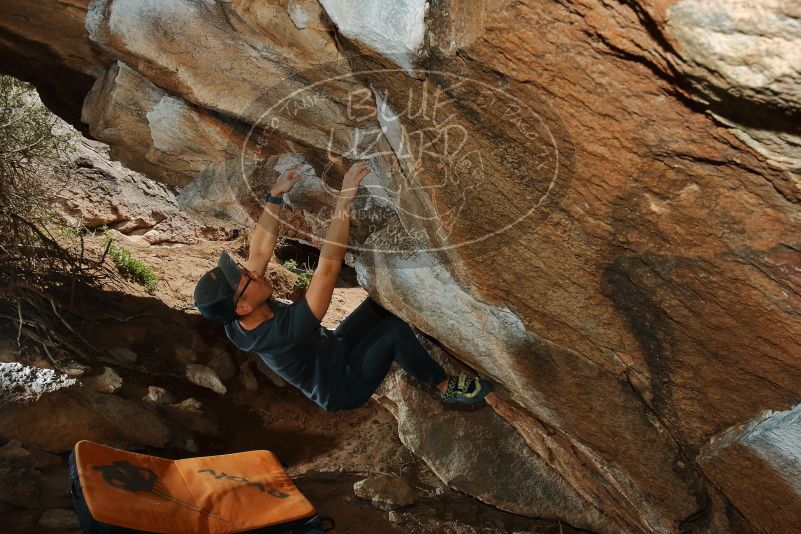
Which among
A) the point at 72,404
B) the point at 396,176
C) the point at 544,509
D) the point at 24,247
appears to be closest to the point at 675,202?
the point at 396,176

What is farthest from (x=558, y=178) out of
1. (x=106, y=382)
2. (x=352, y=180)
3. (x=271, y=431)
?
(x=106, y=382)

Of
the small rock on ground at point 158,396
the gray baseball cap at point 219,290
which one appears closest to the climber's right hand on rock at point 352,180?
the gray baseball cap at point 219,290

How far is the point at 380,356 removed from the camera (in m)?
3.86

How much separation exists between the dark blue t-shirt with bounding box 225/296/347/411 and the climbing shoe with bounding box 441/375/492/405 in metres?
0.66

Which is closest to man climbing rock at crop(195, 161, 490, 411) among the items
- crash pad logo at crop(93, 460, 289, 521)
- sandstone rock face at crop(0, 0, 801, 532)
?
sandstone rock face at crop(0, 0, 801, 532)

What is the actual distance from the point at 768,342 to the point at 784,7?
1.38m

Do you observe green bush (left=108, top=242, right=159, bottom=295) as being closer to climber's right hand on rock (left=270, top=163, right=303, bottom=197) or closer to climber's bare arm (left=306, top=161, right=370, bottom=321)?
Answer: climber's right hand on rock (left=270, top=163, right=303, bottom=197)

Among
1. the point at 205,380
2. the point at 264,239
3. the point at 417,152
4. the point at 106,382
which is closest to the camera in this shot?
the point at 417,152

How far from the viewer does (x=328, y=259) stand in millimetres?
3160

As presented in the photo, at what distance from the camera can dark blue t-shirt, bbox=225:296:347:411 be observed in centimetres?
336

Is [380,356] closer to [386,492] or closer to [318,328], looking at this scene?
[318,328]

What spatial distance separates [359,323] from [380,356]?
12.3 inches

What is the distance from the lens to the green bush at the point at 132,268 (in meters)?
6.94

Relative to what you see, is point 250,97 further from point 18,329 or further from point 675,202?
point 18,329
